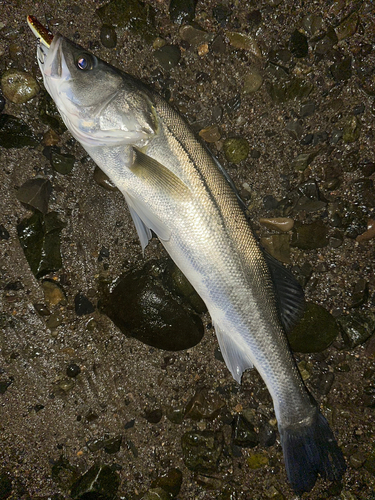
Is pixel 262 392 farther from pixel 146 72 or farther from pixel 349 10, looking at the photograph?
pixel 349 10

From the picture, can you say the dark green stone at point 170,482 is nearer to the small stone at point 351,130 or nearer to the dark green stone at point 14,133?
the dark green stone at point 14,133

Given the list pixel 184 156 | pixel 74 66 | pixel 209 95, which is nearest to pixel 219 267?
pixel 184 156

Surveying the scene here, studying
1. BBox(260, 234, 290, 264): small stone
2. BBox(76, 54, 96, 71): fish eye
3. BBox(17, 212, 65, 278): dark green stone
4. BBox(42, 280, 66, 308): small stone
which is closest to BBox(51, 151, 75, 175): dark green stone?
BBox(17, 212, 65, 278): dark green stone

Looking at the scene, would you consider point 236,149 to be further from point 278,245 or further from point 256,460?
point 256,460

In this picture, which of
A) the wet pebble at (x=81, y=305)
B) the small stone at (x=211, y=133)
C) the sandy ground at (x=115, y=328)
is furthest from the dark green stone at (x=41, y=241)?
the small stone at (x=211, y=133)

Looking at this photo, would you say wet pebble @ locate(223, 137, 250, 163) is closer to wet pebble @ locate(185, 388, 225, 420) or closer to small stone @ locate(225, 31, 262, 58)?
small stone @ locate(225, 31, 262, 58)

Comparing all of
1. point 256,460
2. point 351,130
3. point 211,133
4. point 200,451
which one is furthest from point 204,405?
point 351,130
